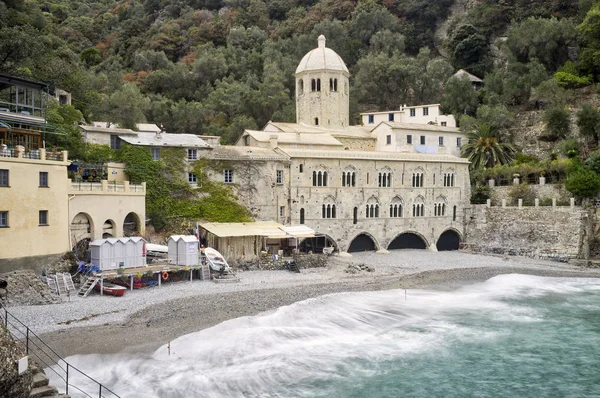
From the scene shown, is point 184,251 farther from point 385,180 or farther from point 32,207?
point 385,180

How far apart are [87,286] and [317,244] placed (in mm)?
17554

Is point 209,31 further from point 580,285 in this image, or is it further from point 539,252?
point 580,285

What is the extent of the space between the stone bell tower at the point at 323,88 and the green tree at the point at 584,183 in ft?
63.4

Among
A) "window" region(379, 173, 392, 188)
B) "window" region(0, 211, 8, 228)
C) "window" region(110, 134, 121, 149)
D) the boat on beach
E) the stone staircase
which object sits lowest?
the boat on beach

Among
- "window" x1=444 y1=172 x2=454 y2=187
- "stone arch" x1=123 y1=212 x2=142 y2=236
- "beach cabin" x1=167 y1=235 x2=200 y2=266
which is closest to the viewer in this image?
"beach cabin" x1=167 y1=235 x2=200 y2=266

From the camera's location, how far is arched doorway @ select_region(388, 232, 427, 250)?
4056 centimetres

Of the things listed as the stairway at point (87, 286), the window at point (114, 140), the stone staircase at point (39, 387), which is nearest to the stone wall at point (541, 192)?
the window at point (114, 140)

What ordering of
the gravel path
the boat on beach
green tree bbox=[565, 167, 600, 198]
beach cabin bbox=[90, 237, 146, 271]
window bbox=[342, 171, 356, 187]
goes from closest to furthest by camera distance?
the gravel path < the boat on beach < beach cabin bbox=[90, 237, 146, 271] < green tree bbox=[565, 167, 600, 198] < window bbox=[342, 171, 356, 187]

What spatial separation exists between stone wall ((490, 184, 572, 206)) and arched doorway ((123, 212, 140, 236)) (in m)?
28.6

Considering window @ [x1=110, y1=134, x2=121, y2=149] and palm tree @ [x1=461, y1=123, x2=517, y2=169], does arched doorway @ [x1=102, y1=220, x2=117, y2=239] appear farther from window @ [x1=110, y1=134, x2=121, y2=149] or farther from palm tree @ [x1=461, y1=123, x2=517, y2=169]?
palm tree @ [x1=461, y1=123, x2=517, y2=169]

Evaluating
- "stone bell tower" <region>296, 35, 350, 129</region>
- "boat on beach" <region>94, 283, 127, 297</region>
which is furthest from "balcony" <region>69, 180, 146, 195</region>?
"stone bell tower" <region>296, 35, 350, 129</region>

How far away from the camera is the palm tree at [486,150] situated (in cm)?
4572

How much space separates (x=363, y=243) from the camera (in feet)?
129

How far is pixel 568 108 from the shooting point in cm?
4856
